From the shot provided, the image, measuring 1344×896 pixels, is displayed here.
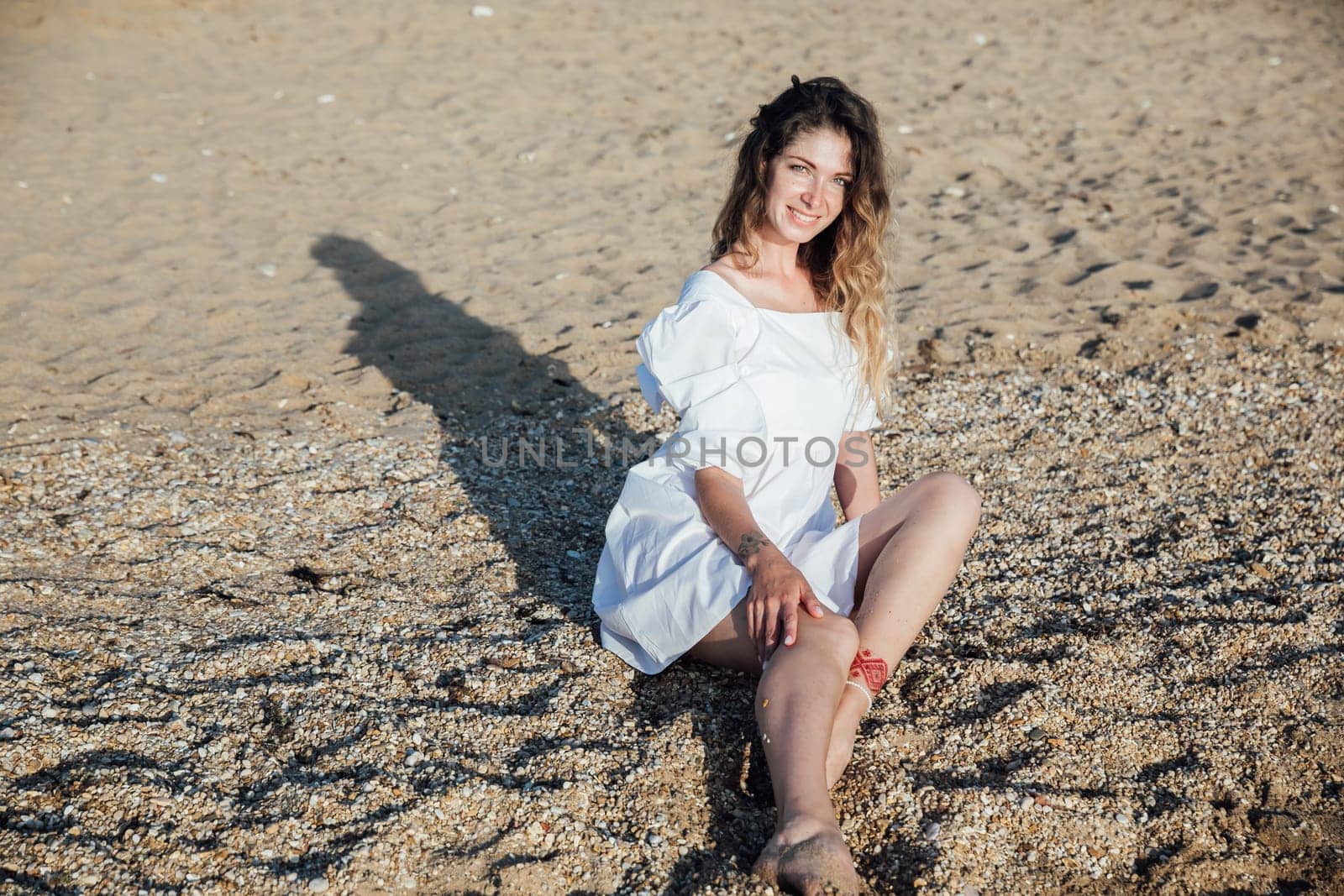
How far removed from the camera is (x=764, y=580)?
2383 mm

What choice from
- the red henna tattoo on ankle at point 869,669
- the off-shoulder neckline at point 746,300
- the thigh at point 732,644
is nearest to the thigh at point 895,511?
the red henna tattoo on ankle at point 869,669

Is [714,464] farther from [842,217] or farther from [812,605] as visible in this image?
[842,217]

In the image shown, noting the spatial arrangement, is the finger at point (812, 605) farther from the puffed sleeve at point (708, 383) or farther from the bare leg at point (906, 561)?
the puffed sleeve at point (708, 383)

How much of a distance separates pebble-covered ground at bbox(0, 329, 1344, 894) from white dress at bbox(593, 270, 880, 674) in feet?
0.80

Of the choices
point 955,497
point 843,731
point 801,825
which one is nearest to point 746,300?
point 955,497

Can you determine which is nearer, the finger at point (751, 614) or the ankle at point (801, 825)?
the ankle at point (801, 825)

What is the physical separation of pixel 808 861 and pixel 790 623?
524 mm

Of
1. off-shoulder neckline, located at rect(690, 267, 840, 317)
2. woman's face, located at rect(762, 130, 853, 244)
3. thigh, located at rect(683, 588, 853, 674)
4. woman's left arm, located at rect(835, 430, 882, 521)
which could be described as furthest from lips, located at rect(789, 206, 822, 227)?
thigh, located at rect(683, 588, 853, 674)

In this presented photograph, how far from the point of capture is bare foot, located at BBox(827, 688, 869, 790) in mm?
2279

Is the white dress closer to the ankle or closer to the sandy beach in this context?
the sandy beach

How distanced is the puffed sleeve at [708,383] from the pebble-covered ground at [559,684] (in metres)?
0.58

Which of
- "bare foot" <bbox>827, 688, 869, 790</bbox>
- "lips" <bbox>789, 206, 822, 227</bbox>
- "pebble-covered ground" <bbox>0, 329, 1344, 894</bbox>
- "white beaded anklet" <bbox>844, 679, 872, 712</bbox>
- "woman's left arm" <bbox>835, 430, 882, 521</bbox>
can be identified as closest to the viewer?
"pebble-covered ground" <bbox>0, 329, 1344, 894</bbox>

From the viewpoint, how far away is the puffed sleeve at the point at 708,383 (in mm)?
2641

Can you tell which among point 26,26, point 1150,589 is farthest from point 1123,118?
point 26,26
